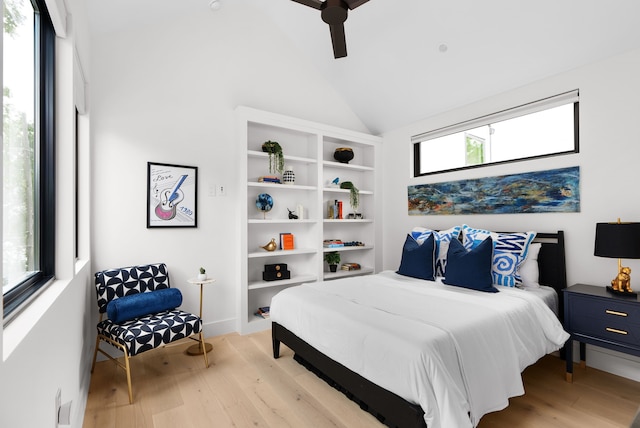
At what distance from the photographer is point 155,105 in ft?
10.0

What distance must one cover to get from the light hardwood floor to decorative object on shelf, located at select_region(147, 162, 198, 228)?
1239 mm

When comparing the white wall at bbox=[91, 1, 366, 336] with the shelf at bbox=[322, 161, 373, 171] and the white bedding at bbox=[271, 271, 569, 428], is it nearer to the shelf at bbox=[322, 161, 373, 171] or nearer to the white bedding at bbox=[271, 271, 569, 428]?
the shelf at bbox=[322, 161, 373, 171]

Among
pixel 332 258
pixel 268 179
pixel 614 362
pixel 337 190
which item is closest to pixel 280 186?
pixel 268 179

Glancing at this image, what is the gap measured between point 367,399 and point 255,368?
3.68 feet

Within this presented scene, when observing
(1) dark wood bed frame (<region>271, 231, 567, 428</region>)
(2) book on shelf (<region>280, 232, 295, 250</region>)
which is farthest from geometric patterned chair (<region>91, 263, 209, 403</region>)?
(2) book on shelf (<region>280, 232, 295, 250</region>)

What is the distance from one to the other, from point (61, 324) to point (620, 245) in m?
3.37

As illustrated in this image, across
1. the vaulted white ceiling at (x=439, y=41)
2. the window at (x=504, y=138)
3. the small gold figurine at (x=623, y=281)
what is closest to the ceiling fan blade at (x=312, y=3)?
the vaulted white ceiling at (x=439, y=41)

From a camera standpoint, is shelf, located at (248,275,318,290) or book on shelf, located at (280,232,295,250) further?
book on shelf, located at (280,232,295,250)

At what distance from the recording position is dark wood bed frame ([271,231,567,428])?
Result: 1.63 m

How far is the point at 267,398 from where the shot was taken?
2174 millimetres

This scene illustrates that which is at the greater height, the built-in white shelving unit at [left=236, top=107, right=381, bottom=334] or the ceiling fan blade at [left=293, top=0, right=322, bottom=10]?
the ceiling fan blade at [left=293, top=0, right=322, bottom=10]

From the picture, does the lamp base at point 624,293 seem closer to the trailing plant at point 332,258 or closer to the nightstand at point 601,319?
the nightstand at point 601,319

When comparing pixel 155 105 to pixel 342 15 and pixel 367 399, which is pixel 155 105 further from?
pixel 367 399

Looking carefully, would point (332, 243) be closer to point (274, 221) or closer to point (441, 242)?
point (274, 221)
